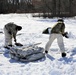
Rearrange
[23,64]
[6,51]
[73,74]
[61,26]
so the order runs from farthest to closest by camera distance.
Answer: [6,51] → [61,26] → [23,64] → [73,74]

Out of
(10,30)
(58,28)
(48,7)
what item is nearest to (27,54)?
(58,28)

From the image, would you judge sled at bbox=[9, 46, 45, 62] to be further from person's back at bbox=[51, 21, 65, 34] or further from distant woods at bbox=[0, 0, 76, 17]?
distant woods at bbox=[0, 0, 76, 17]

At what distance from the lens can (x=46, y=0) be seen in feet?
194

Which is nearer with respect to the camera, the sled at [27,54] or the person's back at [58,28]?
the sled at [27,54]

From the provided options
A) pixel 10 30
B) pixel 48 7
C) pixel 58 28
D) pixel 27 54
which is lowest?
Result: pixel 48 7

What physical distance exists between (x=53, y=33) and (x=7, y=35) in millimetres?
2668

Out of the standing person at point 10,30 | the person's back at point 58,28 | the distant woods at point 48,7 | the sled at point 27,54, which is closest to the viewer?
the sled at point 27,54

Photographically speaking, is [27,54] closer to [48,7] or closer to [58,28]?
[58,28]

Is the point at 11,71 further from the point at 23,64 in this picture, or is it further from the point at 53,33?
the point at 53,33

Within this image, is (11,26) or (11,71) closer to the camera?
→ (11,71)

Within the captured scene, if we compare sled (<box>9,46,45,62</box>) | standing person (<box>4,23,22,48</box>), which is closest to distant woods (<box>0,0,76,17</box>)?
standing person (<box>4,23,22,48</box>)

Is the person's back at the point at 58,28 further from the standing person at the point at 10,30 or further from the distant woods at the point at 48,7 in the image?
the distant woods at the point at 48,7

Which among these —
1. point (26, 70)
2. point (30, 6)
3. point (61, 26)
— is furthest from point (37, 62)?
point (30, 6)

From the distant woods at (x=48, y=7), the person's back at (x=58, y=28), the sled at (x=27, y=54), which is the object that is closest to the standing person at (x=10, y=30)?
the sled at (x=27, y=54)
